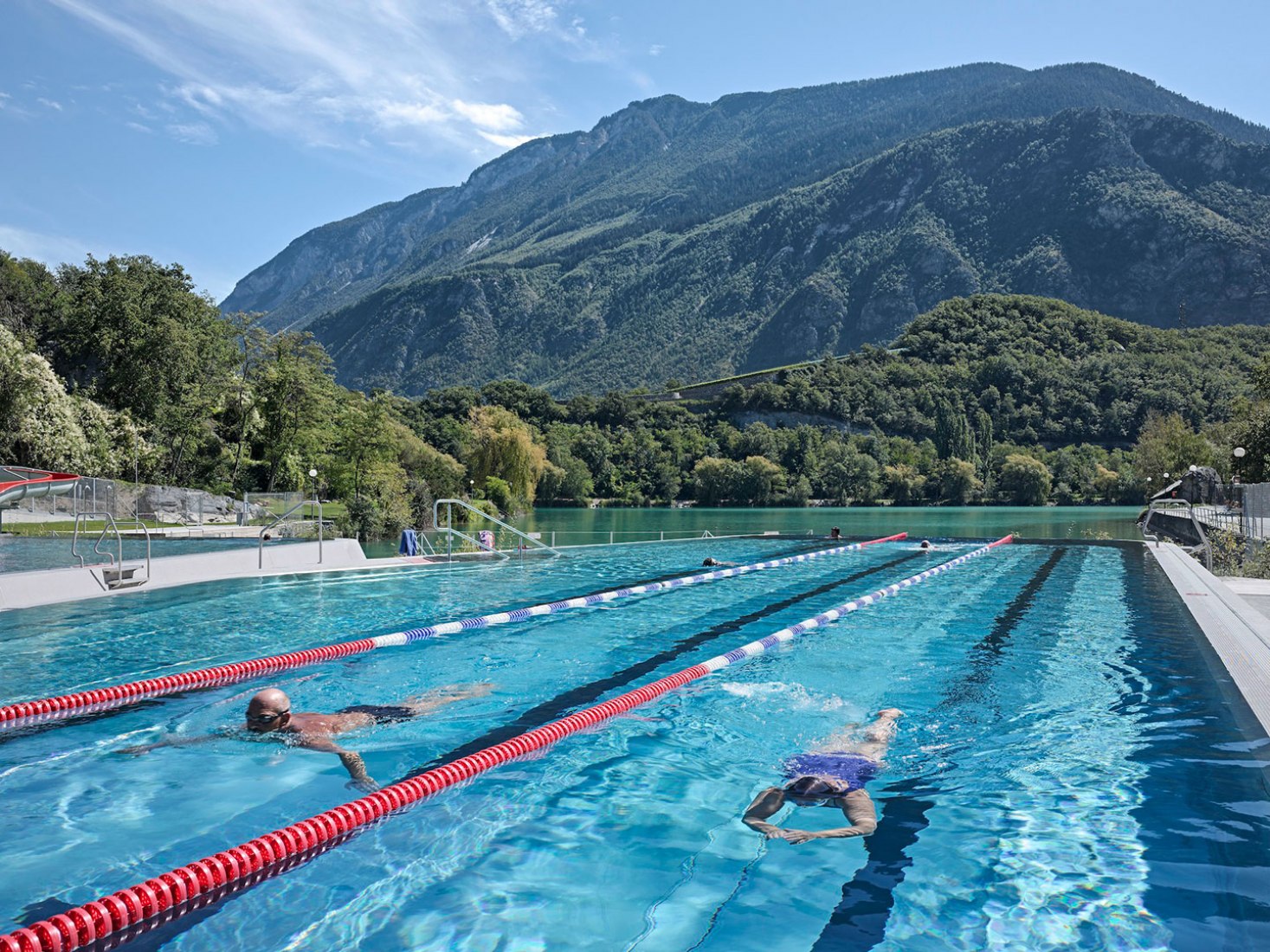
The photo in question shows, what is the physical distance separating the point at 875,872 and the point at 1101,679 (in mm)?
4897

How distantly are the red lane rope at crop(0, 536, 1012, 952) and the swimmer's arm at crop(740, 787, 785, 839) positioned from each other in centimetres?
162

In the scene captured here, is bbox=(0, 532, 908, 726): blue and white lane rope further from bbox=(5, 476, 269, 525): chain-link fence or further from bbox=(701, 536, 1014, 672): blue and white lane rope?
bbox=(5, 476, 269, 525): chain-link fence

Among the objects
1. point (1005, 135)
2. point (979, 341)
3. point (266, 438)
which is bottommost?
point (266, 438)

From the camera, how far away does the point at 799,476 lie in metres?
89.6

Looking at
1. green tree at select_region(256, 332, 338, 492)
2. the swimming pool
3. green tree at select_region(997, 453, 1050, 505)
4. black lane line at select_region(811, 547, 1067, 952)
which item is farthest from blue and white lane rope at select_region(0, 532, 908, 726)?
green tree at select_region(997, 453, 1050, 505)

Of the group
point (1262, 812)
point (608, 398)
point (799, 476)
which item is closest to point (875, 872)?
point (1262, 812)

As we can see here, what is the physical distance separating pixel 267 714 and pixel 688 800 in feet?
9.82

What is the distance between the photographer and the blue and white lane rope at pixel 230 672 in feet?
21.7

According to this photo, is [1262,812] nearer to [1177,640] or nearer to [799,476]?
[1177,640]

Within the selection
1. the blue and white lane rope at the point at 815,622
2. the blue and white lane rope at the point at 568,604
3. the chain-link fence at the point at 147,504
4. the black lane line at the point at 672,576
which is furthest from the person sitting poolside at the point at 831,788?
the chain-link fence at the point at 147,504

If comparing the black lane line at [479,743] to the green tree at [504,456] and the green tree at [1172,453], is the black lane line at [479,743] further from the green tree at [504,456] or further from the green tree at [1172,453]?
the green tree at [1172,453]

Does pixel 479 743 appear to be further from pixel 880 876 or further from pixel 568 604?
pixel 568 604

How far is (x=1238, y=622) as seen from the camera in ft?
28.3

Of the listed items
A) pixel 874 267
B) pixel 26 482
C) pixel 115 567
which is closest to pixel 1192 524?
pixel 115 567
